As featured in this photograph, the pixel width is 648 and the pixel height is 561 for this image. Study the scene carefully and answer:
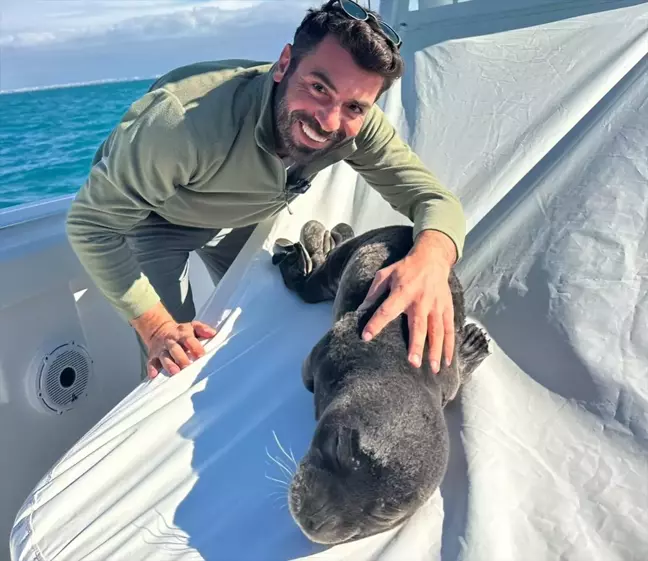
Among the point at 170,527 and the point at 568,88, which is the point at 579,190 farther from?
the point at 170,527

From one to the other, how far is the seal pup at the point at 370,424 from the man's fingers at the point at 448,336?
0.11 feet

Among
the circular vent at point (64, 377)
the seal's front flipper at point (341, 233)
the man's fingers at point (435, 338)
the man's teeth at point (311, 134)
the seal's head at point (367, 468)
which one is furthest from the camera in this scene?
the seal's front flipper at point (341, 233)

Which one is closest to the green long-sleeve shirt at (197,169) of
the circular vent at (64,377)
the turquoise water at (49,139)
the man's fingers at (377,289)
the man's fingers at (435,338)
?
the man's fingers at (377,289)

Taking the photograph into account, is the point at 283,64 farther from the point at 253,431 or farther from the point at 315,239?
the point at 253,431

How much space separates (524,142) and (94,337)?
1.88 meters

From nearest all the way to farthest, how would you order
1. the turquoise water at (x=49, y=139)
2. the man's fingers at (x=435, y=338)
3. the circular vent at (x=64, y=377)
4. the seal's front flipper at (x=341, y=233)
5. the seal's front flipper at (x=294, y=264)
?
the man's fingers at (x=435, y=338)
the seal's front flipper at (x=294, y=264)
the circular vent at (x=64, y=377)
the seal's front flipper at (x=341, y=233)
the turquoise water at (x=49, y=139)

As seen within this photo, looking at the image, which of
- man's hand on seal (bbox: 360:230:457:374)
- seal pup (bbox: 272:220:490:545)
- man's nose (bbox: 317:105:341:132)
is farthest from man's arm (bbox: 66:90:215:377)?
man's hand on seal (bbox: 360:230:457:374)

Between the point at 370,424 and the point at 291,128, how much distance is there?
2.88ft

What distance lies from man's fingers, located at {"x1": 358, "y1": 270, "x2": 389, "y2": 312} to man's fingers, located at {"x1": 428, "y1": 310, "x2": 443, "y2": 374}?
16 cm

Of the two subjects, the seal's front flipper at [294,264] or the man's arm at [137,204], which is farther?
the seal's front flipper at [294,264]

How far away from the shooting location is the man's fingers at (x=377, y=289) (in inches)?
66.7

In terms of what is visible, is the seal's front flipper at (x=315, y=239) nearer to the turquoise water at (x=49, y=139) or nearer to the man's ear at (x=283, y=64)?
the man's ear at (x=283, y=64)

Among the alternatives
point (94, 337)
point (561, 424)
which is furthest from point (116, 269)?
point (561, 424)

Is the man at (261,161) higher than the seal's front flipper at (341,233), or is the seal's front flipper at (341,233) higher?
the man at (261,161)
